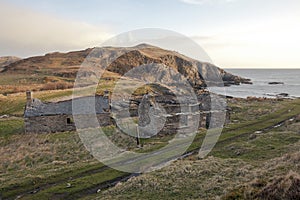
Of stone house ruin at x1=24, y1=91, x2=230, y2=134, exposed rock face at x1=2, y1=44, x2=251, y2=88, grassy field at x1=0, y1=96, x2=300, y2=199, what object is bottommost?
grassy field at x1=0, y1=96, x2=300, y2=199

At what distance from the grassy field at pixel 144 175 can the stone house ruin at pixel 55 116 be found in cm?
262

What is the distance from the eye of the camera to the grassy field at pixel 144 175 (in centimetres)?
1750

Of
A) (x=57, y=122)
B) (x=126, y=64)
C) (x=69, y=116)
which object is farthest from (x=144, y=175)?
(x=126, y=64)

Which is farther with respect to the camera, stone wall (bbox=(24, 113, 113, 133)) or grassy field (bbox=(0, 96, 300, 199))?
stone wall (bbox=(24, 113, 113, 133))

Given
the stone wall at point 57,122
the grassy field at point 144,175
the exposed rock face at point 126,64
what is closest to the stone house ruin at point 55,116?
the stone wall at point 57,122

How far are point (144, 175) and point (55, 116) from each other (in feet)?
84.7

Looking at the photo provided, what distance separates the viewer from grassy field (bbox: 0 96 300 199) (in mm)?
17500

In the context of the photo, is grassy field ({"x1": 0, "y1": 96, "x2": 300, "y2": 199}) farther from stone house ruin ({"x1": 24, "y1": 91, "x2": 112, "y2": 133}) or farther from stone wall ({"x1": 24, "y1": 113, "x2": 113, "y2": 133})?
stone house ruin ({"x1": 24, "y1": 91, "x2": 112, "y2": 133})

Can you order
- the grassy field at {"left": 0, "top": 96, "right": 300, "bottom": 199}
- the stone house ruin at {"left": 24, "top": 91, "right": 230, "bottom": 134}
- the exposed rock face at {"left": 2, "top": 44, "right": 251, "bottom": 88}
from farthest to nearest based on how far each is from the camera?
the exposed rock face at {"left": 2, "top": 44, "right": 251, "bottom": 88}
the stone house ruin at {"left": 24, "top": 91, "right": 230, "bottom": 134}
the grassy field at {"left": 0, "top": 96, "right": 300, "bottom": 199}

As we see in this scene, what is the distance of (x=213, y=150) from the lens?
→ 94.3 feet

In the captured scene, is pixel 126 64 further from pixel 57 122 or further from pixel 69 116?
pixel 57 122

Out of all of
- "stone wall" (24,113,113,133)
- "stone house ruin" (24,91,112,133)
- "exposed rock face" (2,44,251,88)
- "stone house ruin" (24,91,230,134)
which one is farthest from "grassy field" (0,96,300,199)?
"exposed rock face" (2,44,251,88)

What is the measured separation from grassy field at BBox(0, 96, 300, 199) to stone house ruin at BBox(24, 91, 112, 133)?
262cm

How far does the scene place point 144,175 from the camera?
21.1m
